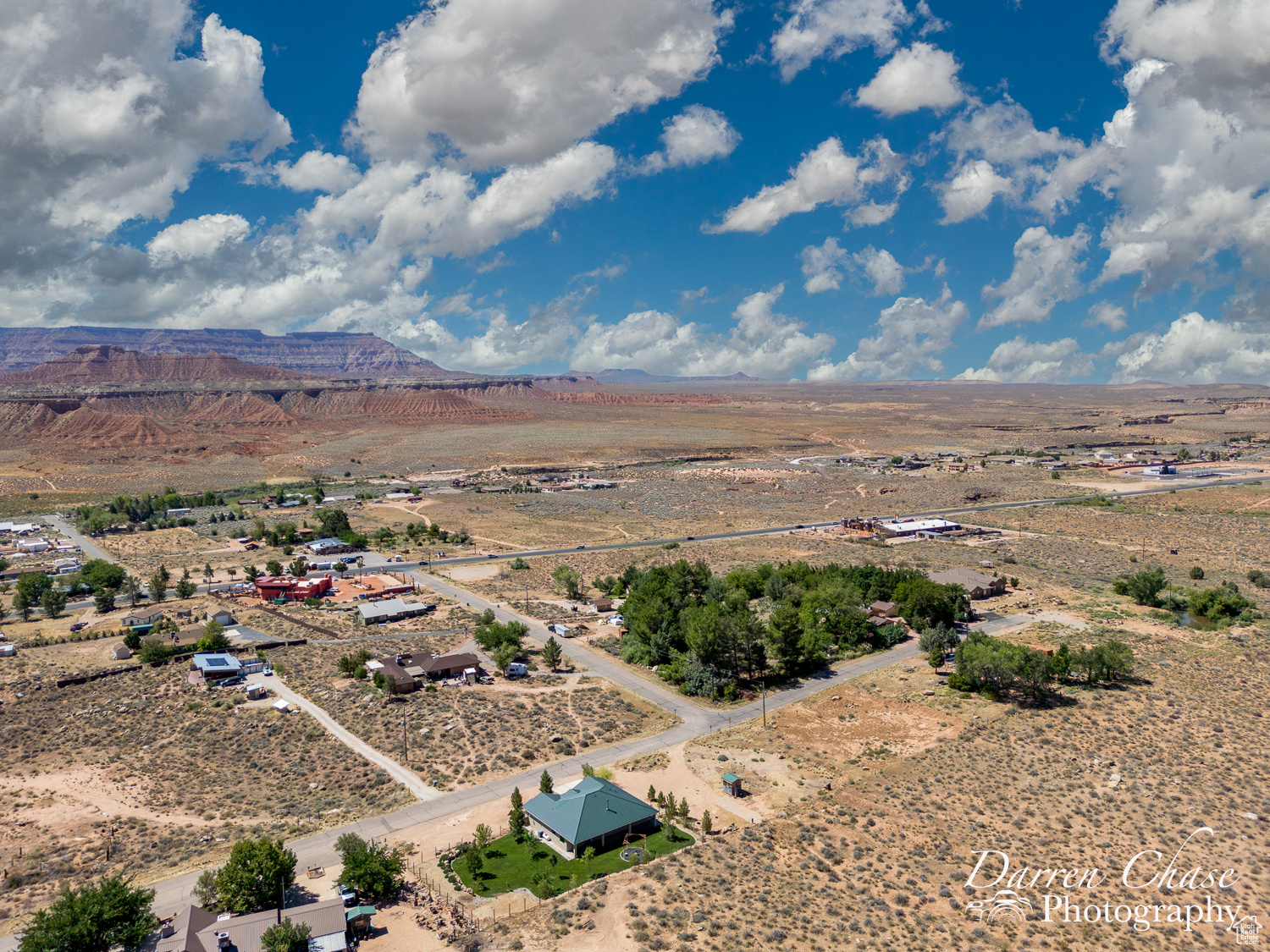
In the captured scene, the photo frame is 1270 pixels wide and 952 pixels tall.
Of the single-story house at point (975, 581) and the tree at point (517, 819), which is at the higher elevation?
the single-story house at point (975, 581)

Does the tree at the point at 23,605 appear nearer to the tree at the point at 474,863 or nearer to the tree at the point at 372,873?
the tree at the point at 372,873

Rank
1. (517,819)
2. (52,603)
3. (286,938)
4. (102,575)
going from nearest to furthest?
1. (286,938)
2. (517,819)
3. (52,603)
4. (102,575)

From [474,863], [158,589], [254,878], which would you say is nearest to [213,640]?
[158,589]

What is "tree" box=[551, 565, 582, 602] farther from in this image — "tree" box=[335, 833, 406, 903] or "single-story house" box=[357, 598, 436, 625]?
"tree" box=[335, 833, 406, 903]

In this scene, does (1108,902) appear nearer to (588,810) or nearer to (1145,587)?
(588,810)

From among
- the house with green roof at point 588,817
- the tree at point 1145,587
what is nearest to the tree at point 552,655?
the house with green roof at point 588,817
